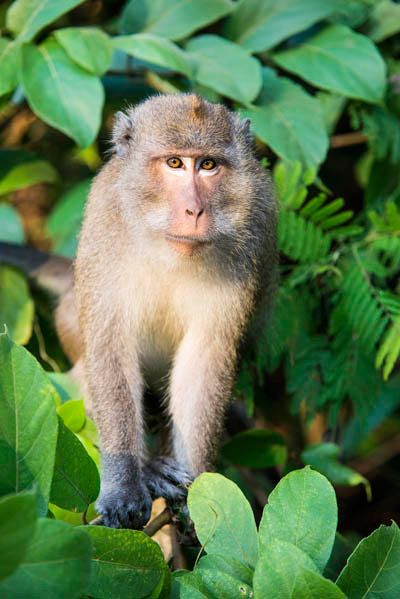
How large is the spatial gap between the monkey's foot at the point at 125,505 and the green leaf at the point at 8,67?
1.90 m

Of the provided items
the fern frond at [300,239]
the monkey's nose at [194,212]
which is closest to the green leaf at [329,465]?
the fern frond at [300,239]

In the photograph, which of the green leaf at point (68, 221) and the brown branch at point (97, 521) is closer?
the brown branch at point (97, 521)

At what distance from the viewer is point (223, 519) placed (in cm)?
202

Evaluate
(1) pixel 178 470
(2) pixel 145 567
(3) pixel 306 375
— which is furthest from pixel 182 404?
(2) pixel 145 567

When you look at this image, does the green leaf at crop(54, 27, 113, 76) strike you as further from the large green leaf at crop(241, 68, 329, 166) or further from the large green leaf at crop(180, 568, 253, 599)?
the large green leaf at crop(180, 568, 253, 599)

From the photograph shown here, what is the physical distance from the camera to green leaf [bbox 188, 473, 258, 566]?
1.99 m

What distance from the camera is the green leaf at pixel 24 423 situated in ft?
5.56

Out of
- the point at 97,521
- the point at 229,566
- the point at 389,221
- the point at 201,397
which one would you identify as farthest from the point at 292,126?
the point at 229,566

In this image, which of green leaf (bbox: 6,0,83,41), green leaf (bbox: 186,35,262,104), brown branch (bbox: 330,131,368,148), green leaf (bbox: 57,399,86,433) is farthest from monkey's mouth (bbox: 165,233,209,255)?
brown branch (bbox: 330,131,368,148)

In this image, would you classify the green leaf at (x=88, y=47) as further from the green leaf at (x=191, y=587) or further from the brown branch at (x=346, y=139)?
the green leaf at (x=191, y=587)

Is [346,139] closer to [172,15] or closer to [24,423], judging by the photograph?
[172,15]

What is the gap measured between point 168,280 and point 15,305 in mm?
1452

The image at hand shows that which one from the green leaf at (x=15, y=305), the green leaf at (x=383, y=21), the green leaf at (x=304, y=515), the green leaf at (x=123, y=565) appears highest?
the green leaf at (x=383, y=21)

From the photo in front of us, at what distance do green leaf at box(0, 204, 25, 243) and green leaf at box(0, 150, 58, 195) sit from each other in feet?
0.91
